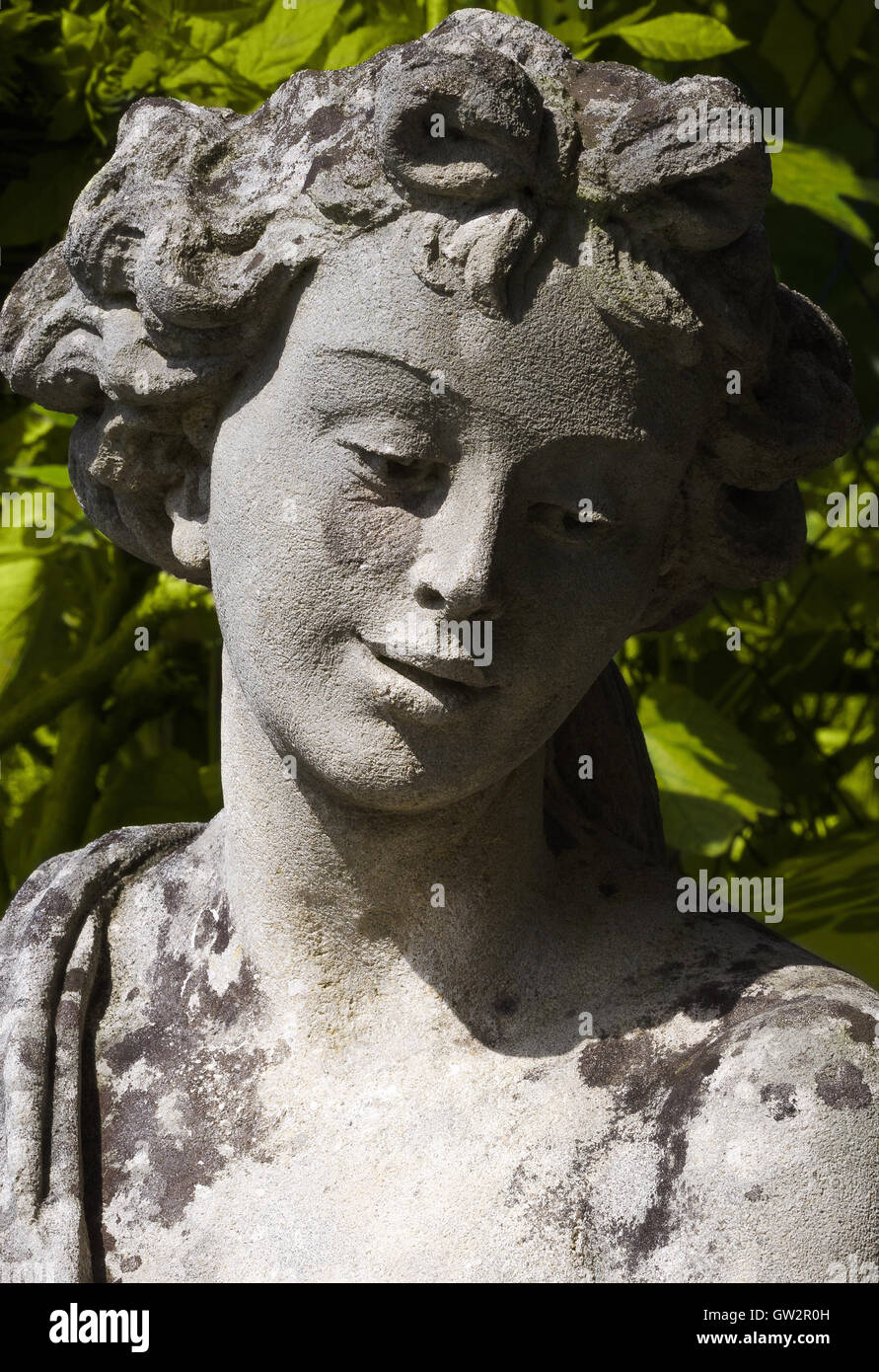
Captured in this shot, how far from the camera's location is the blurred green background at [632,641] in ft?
11.3

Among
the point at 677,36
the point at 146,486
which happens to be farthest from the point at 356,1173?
the point at 677,36

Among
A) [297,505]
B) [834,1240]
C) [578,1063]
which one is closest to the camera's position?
[834,1240]

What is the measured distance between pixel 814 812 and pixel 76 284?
98.5 inches

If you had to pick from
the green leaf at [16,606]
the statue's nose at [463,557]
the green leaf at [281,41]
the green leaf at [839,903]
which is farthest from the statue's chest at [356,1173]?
the green leaf at [281,41]

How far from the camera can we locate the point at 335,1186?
2096mm

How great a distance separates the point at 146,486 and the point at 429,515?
1.37ft

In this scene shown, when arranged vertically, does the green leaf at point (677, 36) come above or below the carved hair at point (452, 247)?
above

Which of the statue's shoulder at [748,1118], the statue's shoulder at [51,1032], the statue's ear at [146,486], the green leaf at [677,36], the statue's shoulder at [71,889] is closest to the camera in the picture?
the statue's shoulder at [748,1118]

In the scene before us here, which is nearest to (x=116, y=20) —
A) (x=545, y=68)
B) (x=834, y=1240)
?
(x=545, y=68)

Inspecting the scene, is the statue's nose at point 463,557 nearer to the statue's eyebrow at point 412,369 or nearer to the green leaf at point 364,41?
the statue's eyebrow at point 412,369

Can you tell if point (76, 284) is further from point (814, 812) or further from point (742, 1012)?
point (814, 812)

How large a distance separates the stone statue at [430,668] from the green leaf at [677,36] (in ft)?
3.81

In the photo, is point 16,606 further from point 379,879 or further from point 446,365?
point 446,365

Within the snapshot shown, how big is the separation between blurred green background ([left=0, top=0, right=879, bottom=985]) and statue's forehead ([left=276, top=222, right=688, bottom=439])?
1.42m
